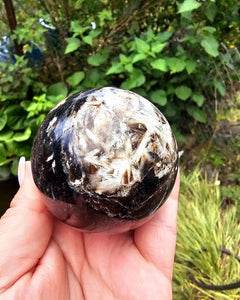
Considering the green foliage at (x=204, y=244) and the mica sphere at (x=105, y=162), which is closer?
the mica sphere at (x=105, y=162)

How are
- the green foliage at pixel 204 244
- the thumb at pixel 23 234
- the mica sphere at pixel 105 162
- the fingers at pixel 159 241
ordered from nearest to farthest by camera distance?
1. the mica sphere at pixel 105 162
2. the thumb at pixel 23 234
3. the fingers at pixel 159 241
4. the green foliage at pixel 204 244

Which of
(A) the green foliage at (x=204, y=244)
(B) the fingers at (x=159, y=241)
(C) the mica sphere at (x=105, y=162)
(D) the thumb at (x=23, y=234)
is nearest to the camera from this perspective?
(C) the mica sphere at (x=105, y=162)

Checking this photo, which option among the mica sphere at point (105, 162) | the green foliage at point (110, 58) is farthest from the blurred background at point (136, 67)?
the mica sphere at point (105, 162)

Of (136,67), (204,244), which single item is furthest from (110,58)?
(204,244)

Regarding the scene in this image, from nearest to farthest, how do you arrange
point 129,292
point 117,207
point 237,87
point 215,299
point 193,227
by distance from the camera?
1. point 117,207
2. point 129,292
3. point 215,299
4. point 193,227
5. point 237,87

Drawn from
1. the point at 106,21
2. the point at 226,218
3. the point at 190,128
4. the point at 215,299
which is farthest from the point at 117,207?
the point at 190,128

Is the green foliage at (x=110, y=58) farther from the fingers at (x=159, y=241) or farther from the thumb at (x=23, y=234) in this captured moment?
the fingers at (x=159, y=241)

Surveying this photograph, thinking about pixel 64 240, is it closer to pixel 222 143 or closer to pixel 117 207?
pixel 117 207
